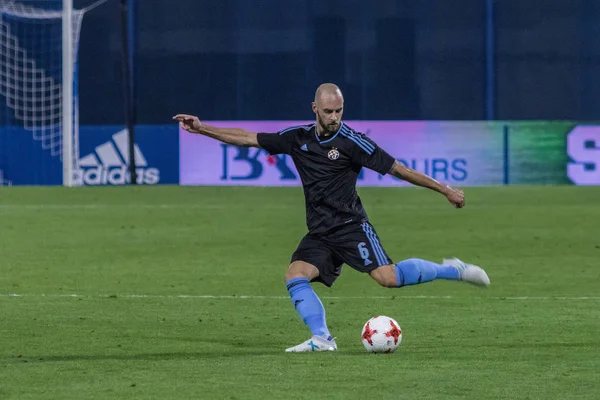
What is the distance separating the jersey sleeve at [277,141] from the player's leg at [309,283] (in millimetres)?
600

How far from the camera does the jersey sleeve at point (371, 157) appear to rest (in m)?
9.01

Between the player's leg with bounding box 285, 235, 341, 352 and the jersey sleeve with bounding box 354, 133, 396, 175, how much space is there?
62 cm

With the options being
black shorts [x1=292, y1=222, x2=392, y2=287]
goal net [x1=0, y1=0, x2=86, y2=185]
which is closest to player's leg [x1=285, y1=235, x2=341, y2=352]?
black shorts [x1=292, y1=222, x2=392, y2=287]

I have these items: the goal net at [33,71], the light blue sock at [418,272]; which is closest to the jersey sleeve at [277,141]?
the light blue sock at [418,272]

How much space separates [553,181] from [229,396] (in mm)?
22989

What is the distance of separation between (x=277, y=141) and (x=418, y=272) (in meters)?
1.22

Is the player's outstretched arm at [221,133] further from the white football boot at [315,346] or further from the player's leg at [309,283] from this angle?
the white football boot at [315,346]

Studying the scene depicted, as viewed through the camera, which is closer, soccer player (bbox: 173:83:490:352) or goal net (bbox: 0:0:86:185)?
soccer player (bbox: 173:83:490:352)

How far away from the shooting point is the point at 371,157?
29.7 ft

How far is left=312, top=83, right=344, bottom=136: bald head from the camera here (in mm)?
8719

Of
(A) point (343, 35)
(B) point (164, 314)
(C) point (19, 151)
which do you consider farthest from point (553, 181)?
(B) point (164, 314)

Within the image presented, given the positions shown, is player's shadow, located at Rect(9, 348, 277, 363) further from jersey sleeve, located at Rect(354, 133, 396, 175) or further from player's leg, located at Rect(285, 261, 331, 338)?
jersey sleeve, located at Rect(354, 133, 396, 175)

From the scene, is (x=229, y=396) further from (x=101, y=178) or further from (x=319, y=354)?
(x=101, y=178)

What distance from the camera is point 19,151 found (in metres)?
31.7
